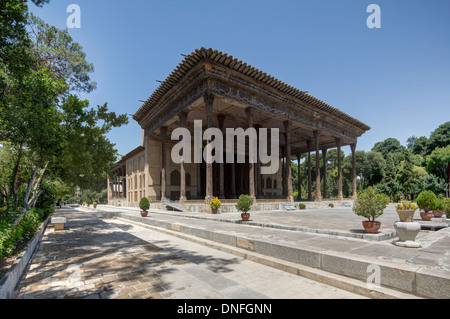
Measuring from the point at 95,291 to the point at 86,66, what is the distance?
14.3 metres

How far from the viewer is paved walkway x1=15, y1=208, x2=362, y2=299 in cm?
363

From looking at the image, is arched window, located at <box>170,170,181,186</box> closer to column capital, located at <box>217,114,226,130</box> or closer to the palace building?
the palace building

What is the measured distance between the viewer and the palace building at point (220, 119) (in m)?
16.8

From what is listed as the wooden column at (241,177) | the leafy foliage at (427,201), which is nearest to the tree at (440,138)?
the wooden column at (241,177)

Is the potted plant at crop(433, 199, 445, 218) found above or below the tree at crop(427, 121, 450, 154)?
below

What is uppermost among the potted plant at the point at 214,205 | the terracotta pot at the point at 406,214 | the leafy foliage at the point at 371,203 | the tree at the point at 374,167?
the tree at the point at 374,167

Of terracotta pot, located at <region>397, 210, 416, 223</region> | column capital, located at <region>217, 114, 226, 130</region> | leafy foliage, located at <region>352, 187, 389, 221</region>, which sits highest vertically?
column capital, located at <region>217, 114, 226, 130</region>

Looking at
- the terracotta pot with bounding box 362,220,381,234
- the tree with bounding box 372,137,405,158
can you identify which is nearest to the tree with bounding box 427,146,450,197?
the tree with bounding box 372,137,405,158

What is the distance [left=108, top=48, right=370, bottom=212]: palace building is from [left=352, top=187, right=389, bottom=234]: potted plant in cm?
1075

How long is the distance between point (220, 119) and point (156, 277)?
19.0 meters

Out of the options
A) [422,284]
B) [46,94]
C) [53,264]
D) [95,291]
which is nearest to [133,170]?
[46,94]

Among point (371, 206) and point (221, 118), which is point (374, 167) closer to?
point (221, 118)

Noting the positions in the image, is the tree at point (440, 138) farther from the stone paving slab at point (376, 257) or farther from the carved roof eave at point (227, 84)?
the stone paving slab at point (376, 257)

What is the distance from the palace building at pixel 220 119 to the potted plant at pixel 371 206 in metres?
10.7
